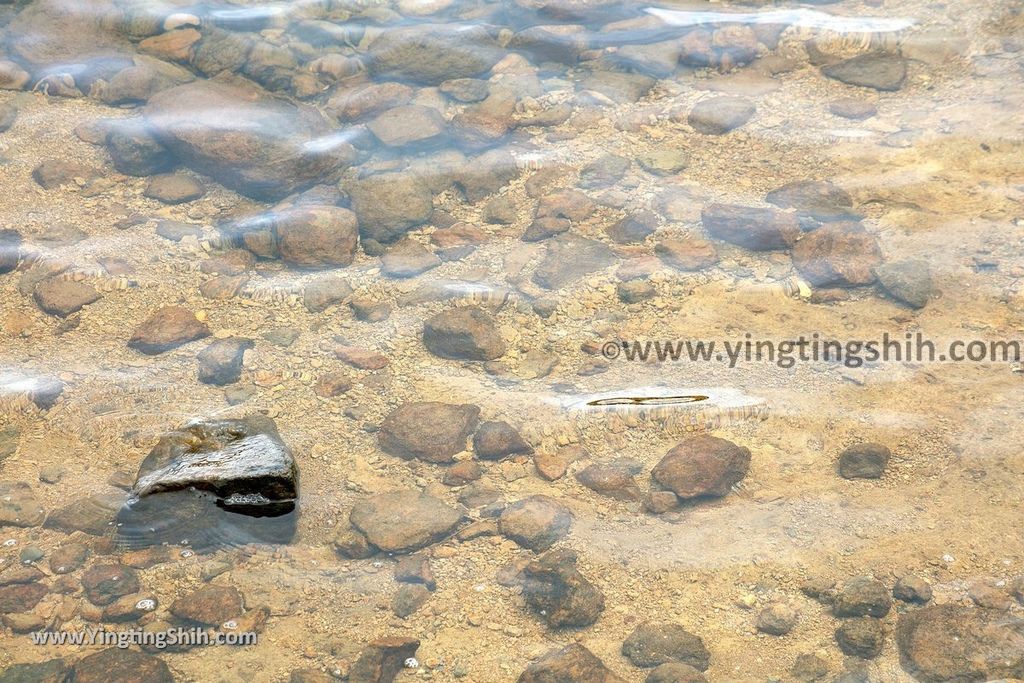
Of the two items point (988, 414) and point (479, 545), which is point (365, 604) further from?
point (988, 414)

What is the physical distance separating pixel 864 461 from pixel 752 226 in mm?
1482

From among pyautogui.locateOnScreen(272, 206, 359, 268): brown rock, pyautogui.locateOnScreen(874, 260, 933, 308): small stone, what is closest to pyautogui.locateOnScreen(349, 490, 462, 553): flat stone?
pyautogui.locateOnScreen(272, 206, 359, 268): brown rock

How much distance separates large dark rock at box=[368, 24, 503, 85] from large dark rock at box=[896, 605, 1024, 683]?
13.7 ft

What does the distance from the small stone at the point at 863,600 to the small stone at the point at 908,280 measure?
1.56m

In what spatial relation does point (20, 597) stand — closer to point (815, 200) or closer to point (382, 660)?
point (382, 660)

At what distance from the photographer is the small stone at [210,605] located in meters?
3.01

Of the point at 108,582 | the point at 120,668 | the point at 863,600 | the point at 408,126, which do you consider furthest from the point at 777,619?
the point at 408,126

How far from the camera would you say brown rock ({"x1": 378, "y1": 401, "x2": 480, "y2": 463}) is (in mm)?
3600

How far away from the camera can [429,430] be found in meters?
3.63

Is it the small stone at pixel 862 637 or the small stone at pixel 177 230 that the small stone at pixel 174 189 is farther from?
the small stone at pixel 862 637

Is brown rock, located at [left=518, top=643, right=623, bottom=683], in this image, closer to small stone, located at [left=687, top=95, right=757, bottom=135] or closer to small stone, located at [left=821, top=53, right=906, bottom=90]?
small stone, located at [left=687, top=95, right=757, bottom=135]

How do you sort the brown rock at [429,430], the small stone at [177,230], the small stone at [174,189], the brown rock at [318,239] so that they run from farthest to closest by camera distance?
the small stone at [174,189] < the small stone at [177,230] < the brown rock at [318,239] < the brown rock at [429,430]

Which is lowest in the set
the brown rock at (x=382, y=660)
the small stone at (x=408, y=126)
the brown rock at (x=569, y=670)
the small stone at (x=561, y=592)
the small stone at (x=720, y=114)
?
the brown rock at (x=382, y=660)

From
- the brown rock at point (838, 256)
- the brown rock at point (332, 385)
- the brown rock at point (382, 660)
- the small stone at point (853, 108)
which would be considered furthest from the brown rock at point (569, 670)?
the small stone at point (853, 108)
